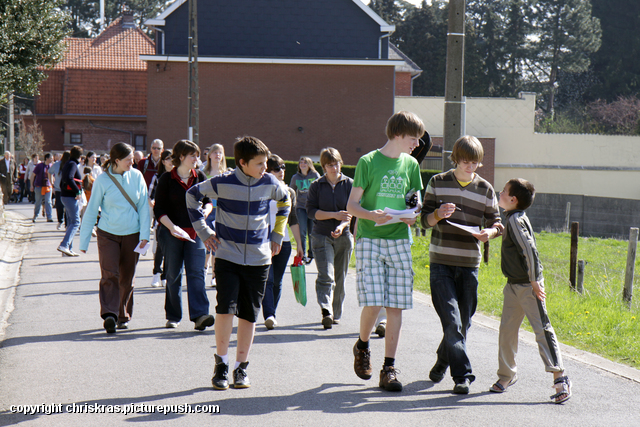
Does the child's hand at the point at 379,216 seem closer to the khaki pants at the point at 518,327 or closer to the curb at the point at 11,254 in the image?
the khaki pants at the point at 518,327

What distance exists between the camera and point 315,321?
7.64 metres

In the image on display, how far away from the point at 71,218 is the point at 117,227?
23.3 feet

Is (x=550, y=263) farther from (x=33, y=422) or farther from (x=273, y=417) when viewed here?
(x=33, y=422)

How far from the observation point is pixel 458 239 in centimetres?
516

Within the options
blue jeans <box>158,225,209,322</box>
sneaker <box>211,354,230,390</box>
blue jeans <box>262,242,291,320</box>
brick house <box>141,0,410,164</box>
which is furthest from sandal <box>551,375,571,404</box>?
brick house <box>141,0,410,164</box>

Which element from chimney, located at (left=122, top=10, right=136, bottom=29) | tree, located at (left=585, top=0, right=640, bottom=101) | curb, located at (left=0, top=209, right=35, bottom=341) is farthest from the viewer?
tree, located at (left=585, top=0, right=640, bottom=101)

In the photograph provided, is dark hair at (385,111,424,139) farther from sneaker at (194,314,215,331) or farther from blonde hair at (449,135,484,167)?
sneaker at (194,314,215,331)

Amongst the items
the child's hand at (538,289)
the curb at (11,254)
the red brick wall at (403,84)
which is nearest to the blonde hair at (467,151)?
the child's hand at (538,289)

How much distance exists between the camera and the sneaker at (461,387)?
4.99 metres

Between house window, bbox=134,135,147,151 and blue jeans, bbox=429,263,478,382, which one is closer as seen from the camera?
blue jeans, bbox=429,263,478,382

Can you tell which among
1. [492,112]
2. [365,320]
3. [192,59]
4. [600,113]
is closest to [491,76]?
[600,113]

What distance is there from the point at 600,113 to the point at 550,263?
51.4 meters

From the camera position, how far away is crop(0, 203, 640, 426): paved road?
14.8 ft

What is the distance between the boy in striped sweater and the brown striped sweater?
4.14ft
